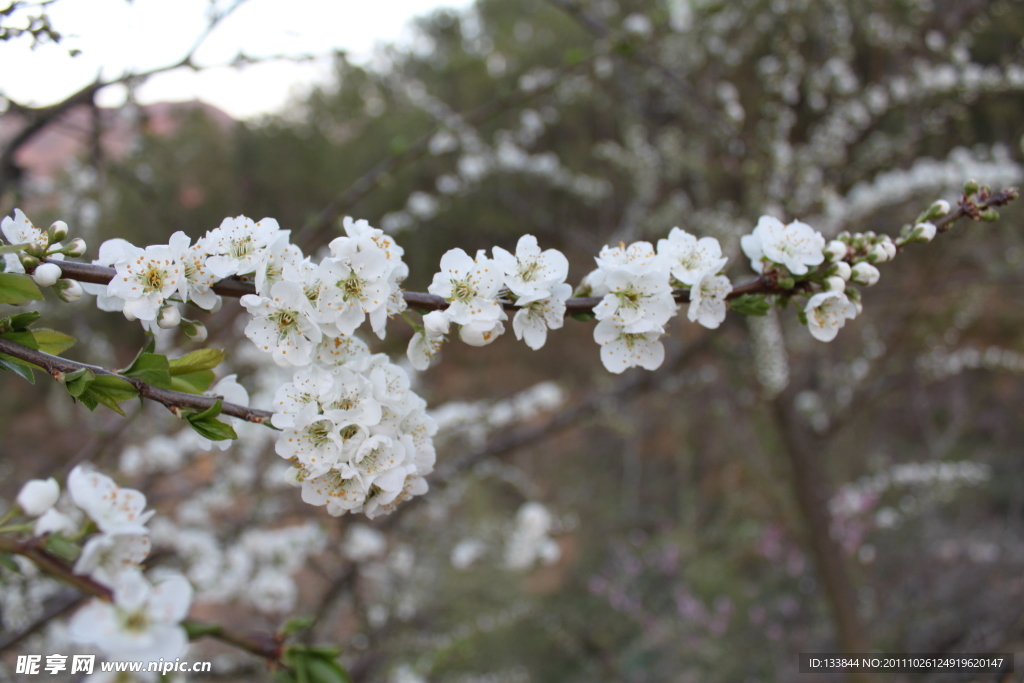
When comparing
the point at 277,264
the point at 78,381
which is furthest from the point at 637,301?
the point at 78,381

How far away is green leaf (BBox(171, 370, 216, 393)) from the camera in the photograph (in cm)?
86

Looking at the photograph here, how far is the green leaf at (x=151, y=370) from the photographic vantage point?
0.75 metres

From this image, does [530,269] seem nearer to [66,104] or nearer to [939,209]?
[939,209]

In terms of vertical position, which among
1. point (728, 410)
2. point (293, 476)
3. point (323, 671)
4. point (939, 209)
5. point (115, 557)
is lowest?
point (323, 671)

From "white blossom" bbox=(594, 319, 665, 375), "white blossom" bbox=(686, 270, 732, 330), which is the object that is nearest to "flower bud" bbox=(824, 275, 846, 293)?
"white blossom" bbox=(686, 270, 732, 330)

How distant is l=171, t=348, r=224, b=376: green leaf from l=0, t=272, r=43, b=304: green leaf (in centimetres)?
19

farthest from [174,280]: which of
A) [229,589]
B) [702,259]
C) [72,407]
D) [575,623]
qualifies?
[72,407]

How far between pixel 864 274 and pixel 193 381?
3.26 feet

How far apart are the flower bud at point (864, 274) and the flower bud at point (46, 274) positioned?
1096mm

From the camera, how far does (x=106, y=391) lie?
727mm

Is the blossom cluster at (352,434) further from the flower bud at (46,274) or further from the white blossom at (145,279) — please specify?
the flower bud at (46,274)

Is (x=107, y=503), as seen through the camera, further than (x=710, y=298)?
No

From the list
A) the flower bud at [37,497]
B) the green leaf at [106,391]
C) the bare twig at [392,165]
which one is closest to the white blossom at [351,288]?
the green leaf at [106,391]

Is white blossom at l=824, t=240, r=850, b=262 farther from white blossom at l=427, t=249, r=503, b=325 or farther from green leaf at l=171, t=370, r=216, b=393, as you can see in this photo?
green leaf at l=171, t=370, r=216, b=393
